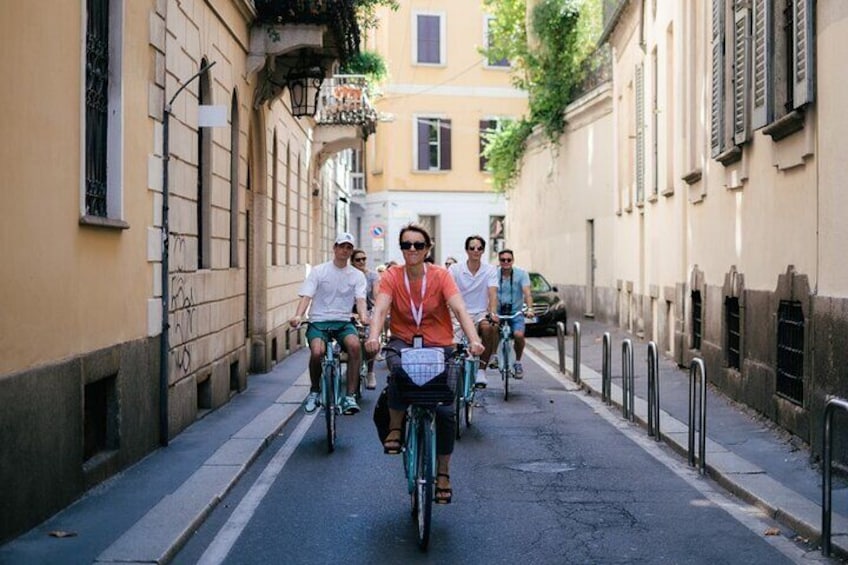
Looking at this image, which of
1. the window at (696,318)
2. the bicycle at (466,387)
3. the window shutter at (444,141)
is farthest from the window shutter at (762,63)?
the window shutter at (444,141)

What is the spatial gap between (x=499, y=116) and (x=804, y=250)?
43.7 meters

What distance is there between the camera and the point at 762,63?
1341 cm

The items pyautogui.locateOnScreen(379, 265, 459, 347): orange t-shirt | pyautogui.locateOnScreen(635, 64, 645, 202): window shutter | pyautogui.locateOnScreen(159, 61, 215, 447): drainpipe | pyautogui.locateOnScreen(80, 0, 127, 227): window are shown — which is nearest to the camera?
pyautogui.locateOnScreen(379, 265, 459, 347): orange t-shirt

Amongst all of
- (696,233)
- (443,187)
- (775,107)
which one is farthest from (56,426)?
(443,187)

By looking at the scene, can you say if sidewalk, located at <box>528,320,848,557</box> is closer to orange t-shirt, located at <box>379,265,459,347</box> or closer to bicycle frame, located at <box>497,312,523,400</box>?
bicycle frame, located at <box>497,312,523,400</box>

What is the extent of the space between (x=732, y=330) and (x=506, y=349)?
274 cm

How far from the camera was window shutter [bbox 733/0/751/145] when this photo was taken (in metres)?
14.6

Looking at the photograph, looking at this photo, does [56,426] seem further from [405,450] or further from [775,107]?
[775,107]

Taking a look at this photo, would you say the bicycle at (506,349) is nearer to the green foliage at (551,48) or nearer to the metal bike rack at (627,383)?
the metal bike rack at (627,383)

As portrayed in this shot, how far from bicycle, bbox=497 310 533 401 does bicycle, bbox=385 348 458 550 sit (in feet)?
24.8

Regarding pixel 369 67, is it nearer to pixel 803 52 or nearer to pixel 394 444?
pixel 803 52

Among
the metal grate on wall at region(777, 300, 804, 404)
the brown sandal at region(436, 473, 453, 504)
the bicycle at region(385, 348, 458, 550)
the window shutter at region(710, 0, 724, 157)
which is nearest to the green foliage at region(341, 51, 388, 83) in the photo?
the window shutter at region(710, 0, 724, 157)

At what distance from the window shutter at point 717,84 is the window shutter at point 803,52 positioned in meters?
4.27

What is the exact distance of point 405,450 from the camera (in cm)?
863
